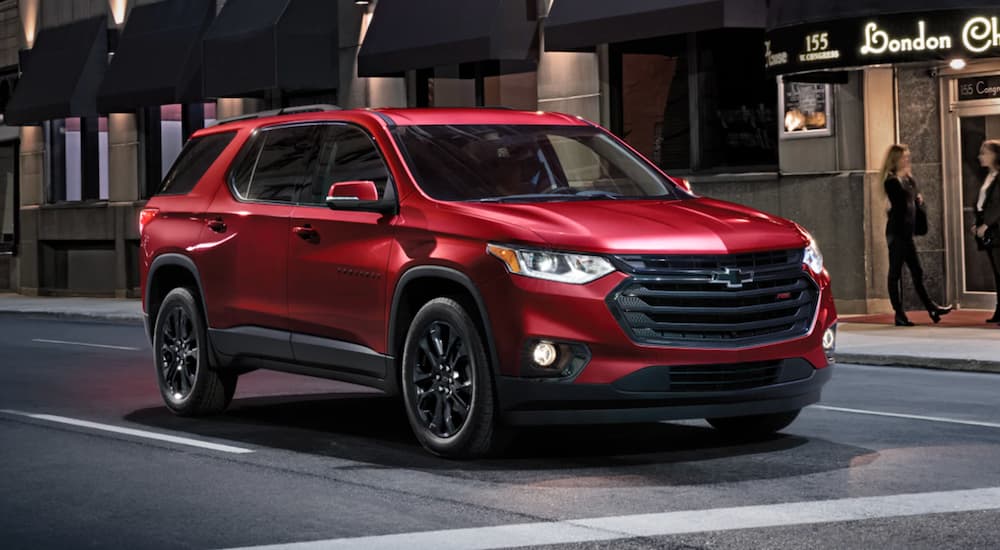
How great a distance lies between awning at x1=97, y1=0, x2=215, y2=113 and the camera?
33.2m

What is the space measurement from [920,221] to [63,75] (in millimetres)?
22211

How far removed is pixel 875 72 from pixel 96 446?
13410 millimetres

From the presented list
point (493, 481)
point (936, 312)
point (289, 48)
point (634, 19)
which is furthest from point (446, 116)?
point (289, 48)

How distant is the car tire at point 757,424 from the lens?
9812 millimetres

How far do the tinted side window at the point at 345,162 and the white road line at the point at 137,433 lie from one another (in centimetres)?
150

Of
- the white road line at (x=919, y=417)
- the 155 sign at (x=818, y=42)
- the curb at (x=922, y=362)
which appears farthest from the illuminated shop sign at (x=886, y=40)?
the white road line at (x=919, y=417)

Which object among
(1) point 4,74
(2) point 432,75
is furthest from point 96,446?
(1) point 4,74

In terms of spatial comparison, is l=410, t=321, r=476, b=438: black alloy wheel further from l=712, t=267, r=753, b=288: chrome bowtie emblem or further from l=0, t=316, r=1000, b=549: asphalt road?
l=712, t=267, r=753, b=288: chrome bowtie emblem

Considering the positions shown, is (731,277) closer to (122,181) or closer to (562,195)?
(562,195)

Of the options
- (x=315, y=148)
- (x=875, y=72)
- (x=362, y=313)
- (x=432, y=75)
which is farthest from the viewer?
(x=432, y=75)

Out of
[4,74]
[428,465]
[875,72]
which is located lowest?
[428,465]

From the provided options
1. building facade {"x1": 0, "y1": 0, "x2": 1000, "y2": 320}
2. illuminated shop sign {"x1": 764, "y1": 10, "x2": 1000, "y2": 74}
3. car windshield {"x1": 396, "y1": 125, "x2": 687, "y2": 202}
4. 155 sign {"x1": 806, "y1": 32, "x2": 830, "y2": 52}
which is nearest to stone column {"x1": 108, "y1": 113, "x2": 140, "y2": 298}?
building facade {"x1": 0, "y1": 0, "x2": 1000, "y2": 320}

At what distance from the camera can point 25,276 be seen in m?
38.9

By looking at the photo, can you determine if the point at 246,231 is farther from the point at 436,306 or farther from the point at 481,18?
the point at 481,18
